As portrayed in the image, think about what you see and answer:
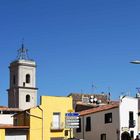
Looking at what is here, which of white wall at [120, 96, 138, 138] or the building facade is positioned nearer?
the building facade

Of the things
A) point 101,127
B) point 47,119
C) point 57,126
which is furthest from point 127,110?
point 47,119

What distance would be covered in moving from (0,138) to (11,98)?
156 feet

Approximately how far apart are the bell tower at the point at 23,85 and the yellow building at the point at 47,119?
4025 centimetres

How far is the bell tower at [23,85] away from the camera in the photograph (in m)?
97.7

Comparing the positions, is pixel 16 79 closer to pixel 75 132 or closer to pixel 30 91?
pixel 30 91

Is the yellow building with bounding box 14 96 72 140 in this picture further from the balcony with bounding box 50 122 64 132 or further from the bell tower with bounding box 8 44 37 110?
the bell tower with bounding box 8 44 37 110

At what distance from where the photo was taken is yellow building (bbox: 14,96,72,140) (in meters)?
55.3

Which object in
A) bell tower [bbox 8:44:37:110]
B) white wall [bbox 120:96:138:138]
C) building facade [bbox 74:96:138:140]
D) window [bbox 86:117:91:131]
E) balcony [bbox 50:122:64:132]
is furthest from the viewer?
bell tower [bbox 8:44:37:110]

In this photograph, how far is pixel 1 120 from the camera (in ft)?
227

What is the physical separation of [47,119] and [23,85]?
42.9 meters

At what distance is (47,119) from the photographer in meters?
56.0

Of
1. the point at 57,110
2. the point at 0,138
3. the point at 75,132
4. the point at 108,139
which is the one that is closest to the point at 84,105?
the point at 75,132

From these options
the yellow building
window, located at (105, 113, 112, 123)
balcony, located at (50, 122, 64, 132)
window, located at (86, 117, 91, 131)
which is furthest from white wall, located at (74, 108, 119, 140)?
balcony, located at (50, 122, 64, 132)

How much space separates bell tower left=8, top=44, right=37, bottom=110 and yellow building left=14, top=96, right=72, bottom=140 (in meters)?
40.2
